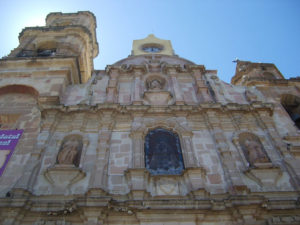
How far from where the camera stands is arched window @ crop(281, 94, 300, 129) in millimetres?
14359

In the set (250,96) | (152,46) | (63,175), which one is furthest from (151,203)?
(152,46)

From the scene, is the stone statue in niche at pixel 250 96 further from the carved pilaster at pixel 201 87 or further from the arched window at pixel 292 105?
the arched window at pixel 292 105

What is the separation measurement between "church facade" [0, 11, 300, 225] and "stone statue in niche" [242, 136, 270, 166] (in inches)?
1.5

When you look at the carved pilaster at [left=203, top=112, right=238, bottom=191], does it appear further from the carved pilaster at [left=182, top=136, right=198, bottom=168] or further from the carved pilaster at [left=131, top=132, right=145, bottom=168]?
the carved pilaster at [left=131, top=132, right=145, bottom=168]

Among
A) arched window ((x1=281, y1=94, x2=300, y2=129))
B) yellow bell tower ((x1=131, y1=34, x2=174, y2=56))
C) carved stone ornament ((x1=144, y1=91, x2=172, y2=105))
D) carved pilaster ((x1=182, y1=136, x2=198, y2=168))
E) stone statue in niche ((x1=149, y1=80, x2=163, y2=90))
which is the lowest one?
carved pilaster ((x1=182, y1=136, x2=198, y2=168))

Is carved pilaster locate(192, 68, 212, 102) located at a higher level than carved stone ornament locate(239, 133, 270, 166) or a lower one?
higher

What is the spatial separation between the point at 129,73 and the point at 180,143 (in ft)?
18.6

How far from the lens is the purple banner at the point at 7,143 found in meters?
9.53

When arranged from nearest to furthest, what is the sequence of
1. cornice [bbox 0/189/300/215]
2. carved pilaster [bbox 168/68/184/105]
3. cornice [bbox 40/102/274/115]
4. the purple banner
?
cornice [bbox 0/189/300/215], the purple banner, cornice [bbox 40/102/274/115], carved pilaster [bbox 168/68/184/105]

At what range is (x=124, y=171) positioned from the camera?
8.97m

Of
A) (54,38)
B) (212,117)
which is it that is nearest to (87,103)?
(212,117)

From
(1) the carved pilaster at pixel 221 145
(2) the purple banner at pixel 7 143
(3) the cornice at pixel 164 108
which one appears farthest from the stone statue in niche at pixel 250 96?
(2) the purple banner at pixel 7 143

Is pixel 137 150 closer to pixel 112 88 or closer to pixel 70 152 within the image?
pixel 70 152

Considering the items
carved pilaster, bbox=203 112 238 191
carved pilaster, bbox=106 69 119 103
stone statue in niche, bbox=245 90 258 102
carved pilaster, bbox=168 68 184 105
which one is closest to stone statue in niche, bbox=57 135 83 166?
carved pilaster, bbox=106 69 119 103
